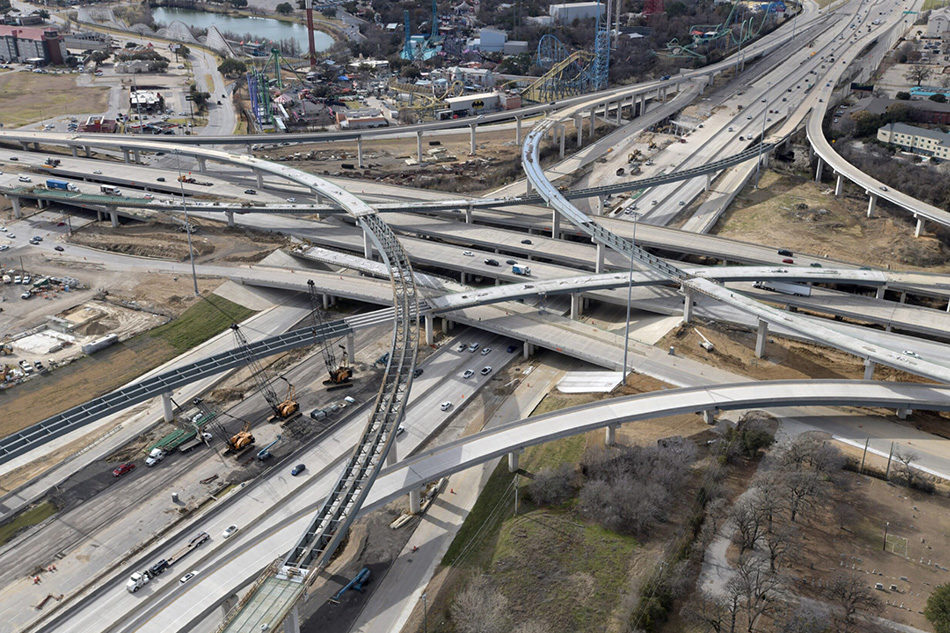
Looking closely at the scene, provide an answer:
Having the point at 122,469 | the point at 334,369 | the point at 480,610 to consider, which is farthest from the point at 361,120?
the point at 480,610

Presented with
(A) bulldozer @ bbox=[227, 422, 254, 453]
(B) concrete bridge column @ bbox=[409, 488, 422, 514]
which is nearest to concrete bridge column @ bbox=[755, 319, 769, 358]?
(B) concrete bridge column @ bbox=[409, 488, 422, 514]

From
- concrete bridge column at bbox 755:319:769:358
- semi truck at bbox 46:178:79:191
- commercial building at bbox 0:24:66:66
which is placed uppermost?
commercial building at bbox 0:24:66:66

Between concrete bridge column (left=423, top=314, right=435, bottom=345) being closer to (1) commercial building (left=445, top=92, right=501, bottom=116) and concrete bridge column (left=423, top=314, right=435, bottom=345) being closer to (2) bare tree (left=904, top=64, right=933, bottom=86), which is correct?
(1) commercial building (left=445, top=92, right=501, bottom=116)

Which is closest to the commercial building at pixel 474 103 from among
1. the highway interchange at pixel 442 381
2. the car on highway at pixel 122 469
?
the highway interchange at pixel 442 381

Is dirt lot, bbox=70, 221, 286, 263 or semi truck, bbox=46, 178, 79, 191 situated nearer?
dirt lot, bbox=70, 221, 286, 263

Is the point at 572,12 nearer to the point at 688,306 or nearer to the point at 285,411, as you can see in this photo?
the point at 688,306

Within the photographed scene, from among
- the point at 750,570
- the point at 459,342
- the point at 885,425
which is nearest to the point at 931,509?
the point at 885,425
